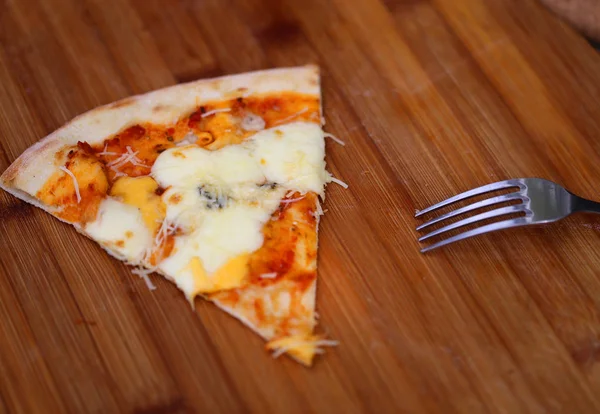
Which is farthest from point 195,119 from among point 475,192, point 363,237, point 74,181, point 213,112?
point 475,192

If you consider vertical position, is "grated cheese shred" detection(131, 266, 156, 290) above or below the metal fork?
above

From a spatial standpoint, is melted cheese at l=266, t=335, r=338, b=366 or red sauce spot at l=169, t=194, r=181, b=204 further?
red sauce spot at l=169, t=194, r=181, b=204

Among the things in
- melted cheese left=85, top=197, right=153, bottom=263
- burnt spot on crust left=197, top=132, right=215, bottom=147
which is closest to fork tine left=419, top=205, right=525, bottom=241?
burnt spot on crust left=197, top=132, right=215, bottom=147

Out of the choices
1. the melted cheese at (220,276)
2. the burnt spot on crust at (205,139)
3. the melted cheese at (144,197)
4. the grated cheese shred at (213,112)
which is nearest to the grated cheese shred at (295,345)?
the melted cheese at (220,276)

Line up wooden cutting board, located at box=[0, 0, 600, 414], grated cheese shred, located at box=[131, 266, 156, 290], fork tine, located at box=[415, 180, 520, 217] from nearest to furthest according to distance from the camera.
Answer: wooden cutting board, located at box=[0, 0, 600, 414] < grated cheese shred, located at box=[131, 266, 156, 290] < fork tine, located at box=[415, 180, 520, 217]

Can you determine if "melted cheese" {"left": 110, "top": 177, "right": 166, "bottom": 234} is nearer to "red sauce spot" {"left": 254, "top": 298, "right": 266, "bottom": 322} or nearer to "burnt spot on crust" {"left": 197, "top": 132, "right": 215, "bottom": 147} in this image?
"burnt spot on crust" {"left": 197, "top": 132, "right": 215, "bottom": 147}

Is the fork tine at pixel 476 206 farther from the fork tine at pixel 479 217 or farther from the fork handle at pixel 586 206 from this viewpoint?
the fork handle at pixel 586 206

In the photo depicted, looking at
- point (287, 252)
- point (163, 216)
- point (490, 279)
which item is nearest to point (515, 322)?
point (490, 279)
